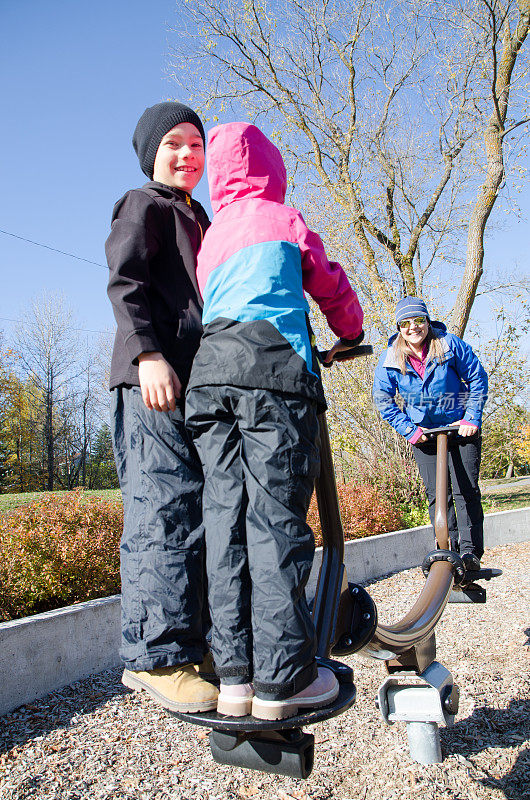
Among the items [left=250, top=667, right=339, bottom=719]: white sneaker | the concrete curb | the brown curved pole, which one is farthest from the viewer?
the concrete curb

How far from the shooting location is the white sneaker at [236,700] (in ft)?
3.82

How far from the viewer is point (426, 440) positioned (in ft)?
11.2

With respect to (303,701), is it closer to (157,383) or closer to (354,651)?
(354,651)

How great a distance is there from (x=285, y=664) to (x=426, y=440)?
2.45 m

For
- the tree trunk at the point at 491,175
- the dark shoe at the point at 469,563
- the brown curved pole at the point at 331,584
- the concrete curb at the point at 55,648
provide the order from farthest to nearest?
1. the tree trunk at the point at 491,175
2. the dark shoe at the point at 469,563
3. the concrete curb at the point at 55,648
4. the brown curved pole at the point at 331,584

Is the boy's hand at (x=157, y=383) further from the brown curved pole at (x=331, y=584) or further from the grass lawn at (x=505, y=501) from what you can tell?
the grass lawn at (x=505, y=501)

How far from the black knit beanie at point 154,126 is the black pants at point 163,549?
82 cm

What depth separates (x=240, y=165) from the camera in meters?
1.46

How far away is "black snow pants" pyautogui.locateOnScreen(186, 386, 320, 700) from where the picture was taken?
1.18 meters

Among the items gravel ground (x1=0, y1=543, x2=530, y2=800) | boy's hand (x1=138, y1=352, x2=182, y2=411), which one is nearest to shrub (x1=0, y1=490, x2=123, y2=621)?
gravel ground (x1=0, y1=543, x2=530, y2=800)

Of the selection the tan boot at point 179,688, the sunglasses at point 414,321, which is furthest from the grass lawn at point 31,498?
the tan boot at point 179,688

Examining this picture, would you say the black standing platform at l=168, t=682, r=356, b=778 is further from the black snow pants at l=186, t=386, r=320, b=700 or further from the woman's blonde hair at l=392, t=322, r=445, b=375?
the woman's blonde hair at l=392, t=322, r=445, b=375

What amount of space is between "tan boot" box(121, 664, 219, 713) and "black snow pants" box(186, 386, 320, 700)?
144 mm

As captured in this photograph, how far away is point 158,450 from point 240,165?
2.42 ft
